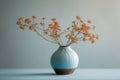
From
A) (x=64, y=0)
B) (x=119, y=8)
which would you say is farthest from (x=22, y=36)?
(x=119, y=8)

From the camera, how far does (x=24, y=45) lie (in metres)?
2.24

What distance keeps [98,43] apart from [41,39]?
544 millimetres

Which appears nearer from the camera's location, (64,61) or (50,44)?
(64,61)

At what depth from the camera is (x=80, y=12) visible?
7.41 feet

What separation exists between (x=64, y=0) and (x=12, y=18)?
522 mm

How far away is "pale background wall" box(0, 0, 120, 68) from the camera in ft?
7.35

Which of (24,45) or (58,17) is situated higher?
(58,17)

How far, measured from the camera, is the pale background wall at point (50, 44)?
224cm

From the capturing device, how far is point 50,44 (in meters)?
2.25

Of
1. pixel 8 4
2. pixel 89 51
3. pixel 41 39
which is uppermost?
pixel 8 4

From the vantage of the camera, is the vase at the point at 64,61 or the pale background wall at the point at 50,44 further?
the pale background wall at the point at 50,44

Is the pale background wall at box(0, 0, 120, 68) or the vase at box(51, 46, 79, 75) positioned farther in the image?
the pale background wall at box(0, 0, 120, 68)

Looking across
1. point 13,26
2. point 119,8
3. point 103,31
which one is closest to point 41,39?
point 13,26

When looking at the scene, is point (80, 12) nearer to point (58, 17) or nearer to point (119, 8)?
point (58, 17)
